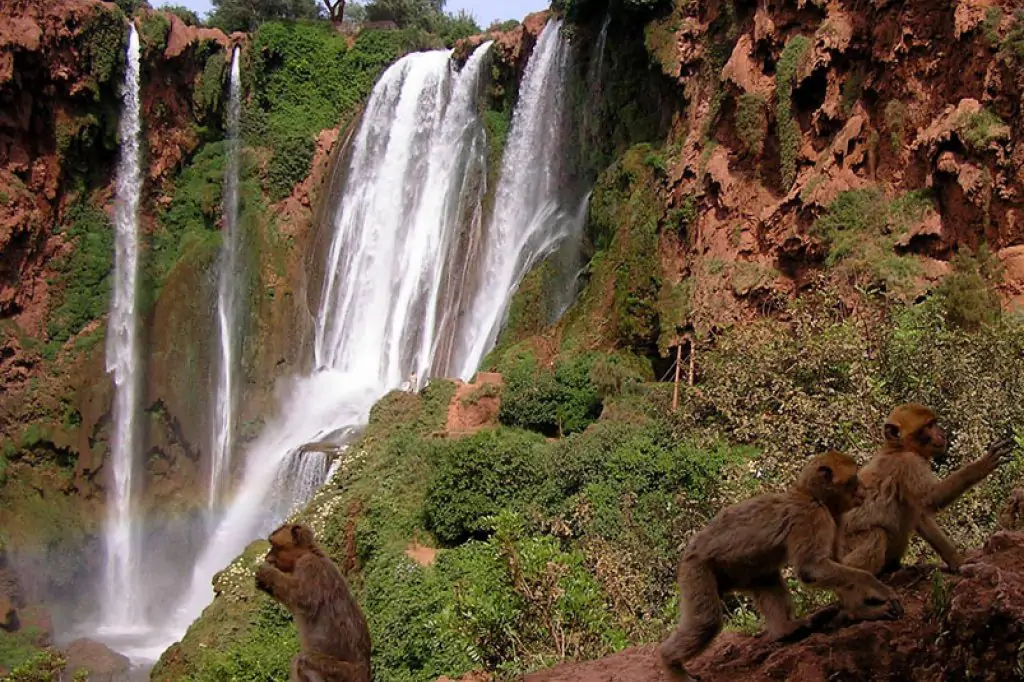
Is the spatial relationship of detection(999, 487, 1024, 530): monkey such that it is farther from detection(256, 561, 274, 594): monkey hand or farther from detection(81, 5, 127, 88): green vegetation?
detection(81, 5, 127, 88): green vegetation

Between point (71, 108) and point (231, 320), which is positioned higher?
point (71, 108)

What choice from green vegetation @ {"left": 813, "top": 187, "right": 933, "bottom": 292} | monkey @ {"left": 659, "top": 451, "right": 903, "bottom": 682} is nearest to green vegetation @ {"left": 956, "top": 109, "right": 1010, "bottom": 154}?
green vegetation @ {"left": 813, "top": 187, "right": 933, "bottom": 292}

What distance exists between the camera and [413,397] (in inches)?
864

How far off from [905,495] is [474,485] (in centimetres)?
1186

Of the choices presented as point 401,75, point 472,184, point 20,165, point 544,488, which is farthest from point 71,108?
point 544,488

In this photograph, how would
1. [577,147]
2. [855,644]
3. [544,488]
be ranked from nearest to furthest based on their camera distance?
[855,644] → [544,488] → [577,147]

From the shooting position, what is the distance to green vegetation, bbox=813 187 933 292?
1502cm

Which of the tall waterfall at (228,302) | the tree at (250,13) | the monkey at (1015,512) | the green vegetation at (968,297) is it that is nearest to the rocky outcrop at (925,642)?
the monkey at (1015,512)

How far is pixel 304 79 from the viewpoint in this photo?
37188mm

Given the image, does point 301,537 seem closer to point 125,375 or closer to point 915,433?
point 915,433

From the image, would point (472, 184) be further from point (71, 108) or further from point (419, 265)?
point (71, 108)

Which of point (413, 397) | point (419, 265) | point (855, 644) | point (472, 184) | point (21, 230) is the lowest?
point (855, 644)

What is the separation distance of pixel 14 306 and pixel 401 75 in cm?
1449

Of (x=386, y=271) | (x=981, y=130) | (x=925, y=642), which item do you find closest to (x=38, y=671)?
(x=925, y=642)
